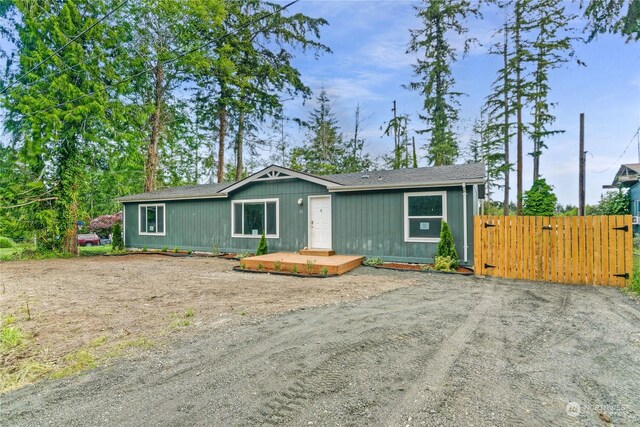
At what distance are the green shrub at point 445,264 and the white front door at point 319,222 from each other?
347 centimetres

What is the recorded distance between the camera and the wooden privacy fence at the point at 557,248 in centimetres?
618

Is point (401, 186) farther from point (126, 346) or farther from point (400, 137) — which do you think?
point (400, 137)

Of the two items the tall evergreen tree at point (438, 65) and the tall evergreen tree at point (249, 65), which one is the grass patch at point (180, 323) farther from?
the tall evergreen tree at point (438, 65)

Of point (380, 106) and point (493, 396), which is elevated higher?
point (380, 106)

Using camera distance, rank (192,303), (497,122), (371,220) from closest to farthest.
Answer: (192,303), (371,220), (497,122)

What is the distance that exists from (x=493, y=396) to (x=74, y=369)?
337cm

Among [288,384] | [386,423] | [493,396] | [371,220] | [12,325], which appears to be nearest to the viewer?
[386,423]

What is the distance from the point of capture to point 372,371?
264cm

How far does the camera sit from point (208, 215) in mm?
12656

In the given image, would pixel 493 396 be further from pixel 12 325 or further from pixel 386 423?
pixel 12 325

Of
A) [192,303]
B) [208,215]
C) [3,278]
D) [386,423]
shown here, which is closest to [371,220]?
[192,303]

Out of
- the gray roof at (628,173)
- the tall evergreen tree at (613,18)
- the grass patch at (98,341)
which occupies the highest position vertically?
the tall evergreen tree at (613,18)

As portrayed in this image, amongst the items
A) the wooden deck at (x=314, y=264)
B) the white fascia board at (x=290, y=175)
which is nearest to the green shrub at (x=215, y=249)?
the white fascia board at (x=290, y=175)

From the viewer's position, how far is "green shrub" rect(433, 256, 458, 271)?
7.87 m
